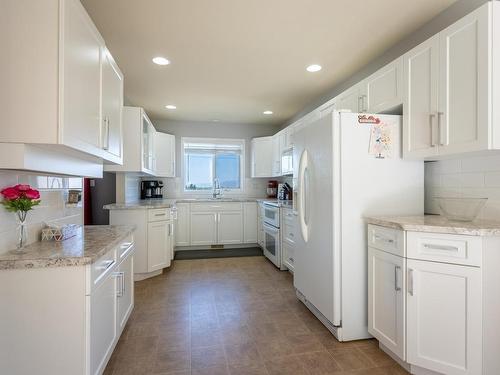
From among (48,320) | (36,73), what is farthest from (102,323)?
(36,73)

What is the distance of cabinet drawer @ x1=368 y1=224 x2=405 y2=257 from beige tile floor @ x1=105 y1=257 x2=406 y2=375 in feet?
2.50

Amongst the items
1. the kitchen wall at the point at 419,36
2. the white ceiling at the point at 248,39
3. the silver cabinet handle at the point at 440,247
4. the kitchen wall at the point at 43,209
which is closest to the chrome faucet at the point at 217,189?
the white ceiling at the point at 248,39

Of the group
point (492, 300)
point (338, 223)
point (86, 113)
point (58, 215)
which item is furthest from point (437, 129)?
point (58, 215)

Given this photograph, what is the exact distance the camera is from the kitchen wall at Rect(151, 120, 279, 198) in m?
5.48

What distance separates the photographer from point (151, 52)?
267 cm

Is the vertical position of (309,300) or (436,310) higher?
(436,310)

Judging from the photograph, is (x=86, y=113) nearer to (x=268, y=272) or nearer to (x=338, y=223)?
(x=338, y=223)

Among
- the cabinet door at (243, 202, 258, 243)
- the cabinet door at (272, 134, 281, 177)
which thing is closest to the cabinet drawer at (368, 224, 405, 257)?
the cabinet door at (272, 134, 281, 177)

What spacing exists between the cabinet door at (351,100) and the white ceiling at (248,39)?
1.18 ft

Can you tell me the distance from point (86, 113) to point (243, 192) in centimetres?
441

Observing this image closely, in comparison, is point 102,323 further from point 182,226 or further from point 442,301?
point 182,226

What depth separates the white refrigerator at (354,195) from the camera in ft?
6.83

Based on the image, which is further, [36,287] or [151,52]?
[151,52]

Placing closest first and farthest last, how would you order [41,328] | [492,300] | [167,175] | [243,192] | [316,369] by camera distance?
1. [41,328]
2. [492,300]
3. [316,369]
4. [167,175]
5. [243,192]
